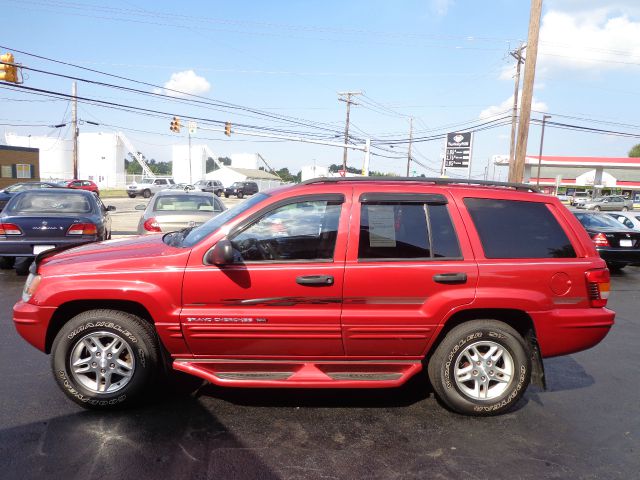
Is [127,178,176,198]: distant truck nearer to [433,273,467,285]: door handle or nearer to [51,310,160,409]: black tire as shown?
[51,310,160,409]: black tire

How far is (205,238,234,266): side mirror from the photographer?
3.32 m

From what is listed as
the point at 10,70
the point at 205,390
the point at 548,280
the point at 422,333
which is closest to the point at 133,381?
the point at 205,390

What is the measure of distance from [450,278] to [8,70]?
59.4 feet

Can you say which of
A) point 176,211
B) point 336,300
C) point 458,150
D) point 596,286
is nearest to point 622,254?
point 596,286

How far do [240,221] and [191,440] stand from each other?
1549 mm

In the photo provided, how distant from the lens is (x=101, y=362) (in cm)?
359

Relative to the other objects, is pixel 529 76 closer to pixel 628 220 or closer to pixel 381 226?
pixel 628 220

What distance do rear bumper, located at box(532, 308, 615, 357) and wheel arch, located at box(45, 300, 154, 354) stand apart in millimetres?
2973

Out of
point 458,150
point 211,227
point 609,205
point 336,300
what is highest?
point 458,150

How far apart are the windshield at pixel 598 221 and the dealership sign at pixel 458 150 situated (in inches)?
783

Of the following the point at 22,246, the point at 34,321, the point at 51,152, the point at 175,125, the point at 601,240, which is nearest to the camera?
the point at 34,321

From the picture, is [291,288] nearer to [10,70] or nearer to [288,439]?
[288,439]

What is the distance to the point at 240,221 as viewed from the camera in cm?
359

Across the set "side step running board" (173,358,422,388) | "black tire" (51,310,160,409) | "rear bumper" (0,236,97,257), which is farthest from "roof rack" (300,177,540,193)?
Result: "rear bumper" (0,236,97,257)
